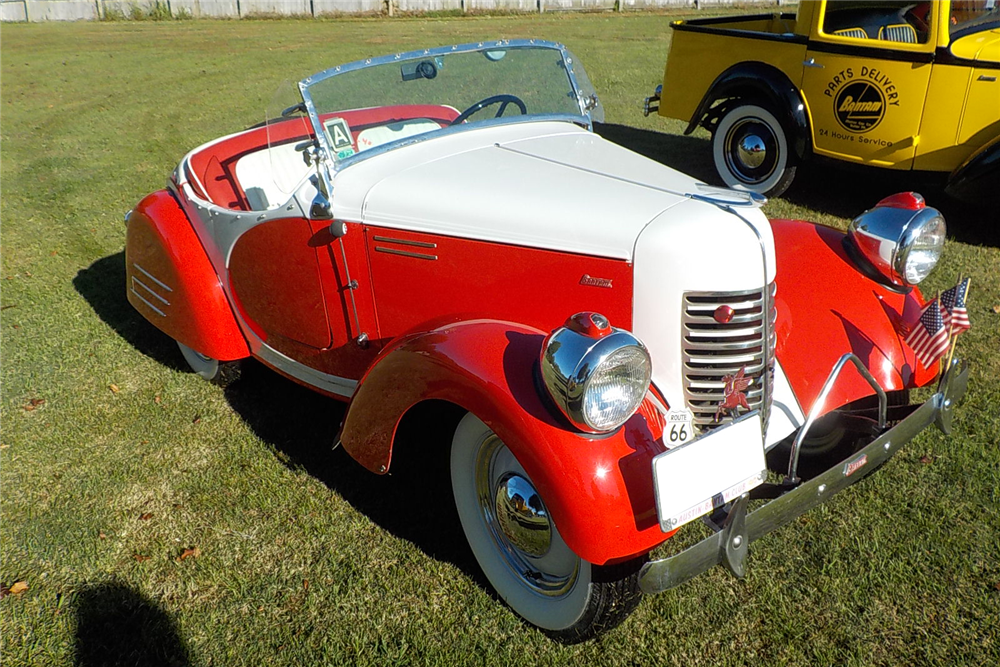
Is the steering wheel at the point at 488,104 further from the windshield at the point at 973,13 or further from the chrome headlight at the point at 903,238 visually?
the windshield at the point at 973,13

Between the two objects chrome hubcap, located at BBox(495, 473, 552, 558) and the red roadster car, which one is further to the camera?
chrome hubcap, located at BBox(495, 473, 552, 558)

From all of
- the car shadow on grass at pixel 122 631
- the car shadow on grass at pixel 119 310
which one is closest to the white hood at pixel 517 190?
the car shadow on grass at pixel 122 631

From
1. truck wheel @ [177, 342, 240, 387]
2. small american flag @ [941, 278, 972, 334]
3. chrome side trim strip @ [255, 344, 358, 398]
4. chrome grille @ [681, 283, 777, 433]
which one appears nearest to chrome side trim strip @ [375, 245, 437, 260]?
chrome side trim strip @ [255, 344, 358, 398]

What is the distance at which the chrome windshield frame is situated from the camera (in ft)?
9.87

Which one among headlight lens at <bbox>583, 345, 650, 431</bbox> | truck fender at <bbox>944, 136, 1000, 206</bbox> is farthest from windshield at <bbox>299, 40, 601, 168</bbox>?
truck fender at <bbox>944, 136, 1000, 206</bbox>

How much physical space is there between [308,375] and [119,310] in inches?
91.4

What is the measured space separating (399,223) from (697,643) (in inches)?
70.3

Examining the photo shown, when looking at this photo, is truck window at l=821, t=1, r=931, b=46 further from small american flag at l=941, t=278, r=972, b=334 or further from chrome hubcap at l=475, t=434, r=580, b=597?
Answer: chrome hubcap at l=475, t=434, r=580, b=597

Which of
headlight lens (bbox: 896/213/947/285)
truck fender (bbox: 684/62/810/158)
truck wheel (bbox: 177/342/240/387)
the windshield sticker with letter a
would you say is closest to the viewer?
headlight lens (bbox: 896/213/947/285)

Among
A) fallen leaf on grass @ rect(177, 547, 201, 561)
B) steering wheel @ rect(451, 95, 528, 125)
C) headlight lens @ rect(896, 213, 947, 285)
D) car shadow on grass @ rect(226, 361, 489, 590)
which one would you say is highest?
steering wheel @ rect(451, 95, 528, 125)

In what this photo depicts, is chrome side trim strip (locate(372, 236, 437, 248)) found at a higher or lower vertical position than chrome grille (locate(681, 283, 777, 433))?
higher

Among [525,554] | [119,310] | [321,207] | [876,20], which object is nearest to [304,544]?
[525,554]

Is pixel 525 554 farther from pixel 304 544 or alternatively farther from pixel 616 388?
pixel 304 544

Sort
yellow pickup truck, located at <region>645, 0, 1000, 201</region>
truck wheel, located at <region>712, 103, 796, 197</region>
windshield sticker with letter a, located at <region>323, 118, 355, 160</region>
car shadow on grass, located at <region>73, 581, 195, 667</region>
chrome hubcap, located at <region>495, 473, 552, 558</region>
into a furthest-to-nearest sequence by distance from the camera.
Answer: truck wheel, located at <region>712, 103, 796, 197</region> → yellow pickup truck, located at <region>645, 0, 1000, 201</region> → windshield sticker with letter a, located at <region>323, 118, 355, 160</region> → car shadow on grass, located at <region>73, 581, 195, 667</region> → chrome hubcap, located at <region>495, 473, 552, 558</region>
